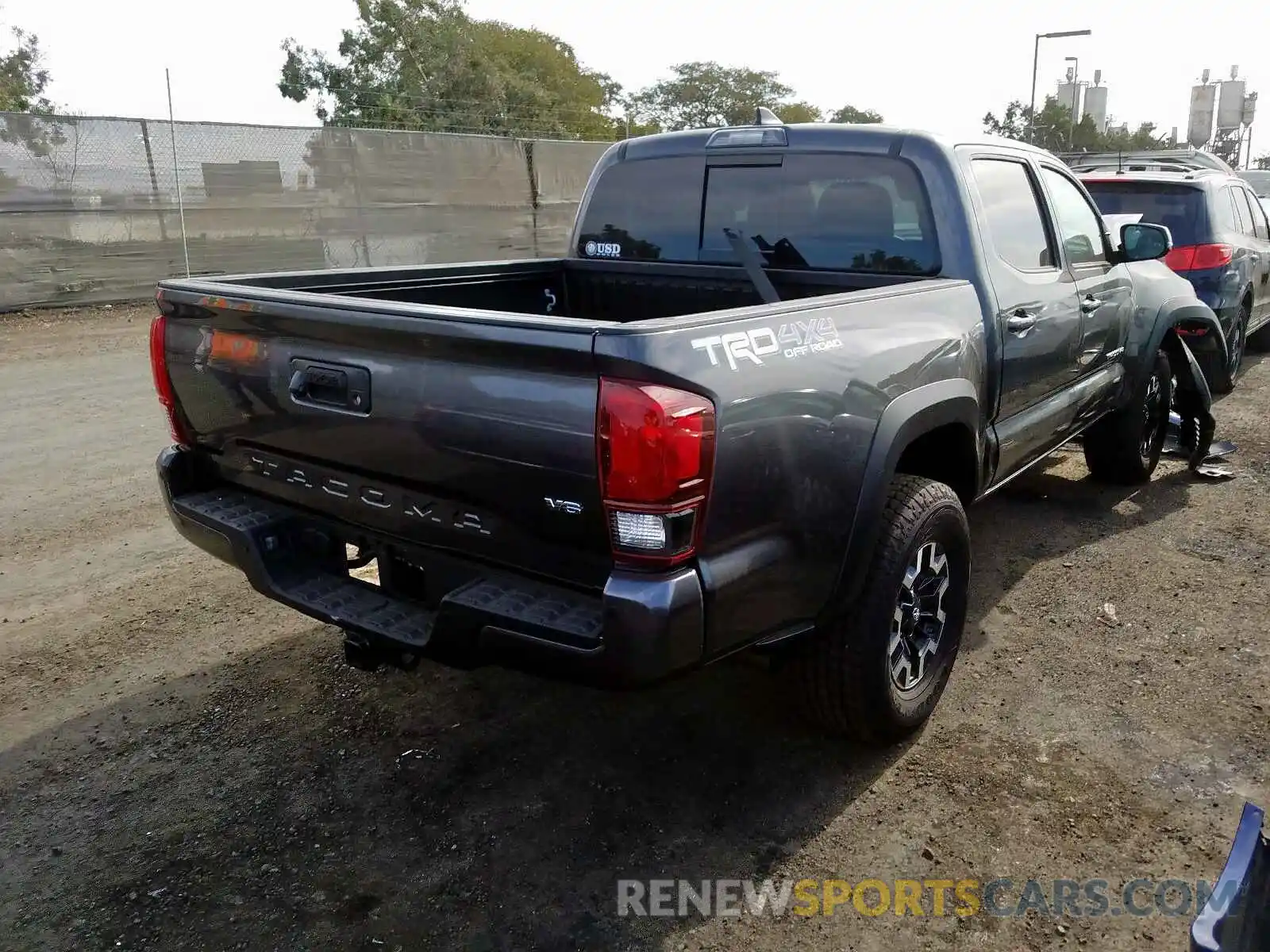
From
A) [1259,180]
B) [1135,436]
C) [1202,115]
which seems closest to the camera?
[1135,436]

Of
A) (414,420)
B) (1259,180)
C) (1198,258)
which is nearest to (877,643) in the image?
(414,420)

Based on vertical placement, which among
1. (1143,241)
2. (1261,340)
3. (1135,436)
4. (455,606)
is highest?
(1143,241)

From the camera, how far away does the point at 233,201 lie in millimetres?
13305

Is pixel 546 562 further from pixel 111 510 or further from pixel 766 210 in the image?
pixel 111 510

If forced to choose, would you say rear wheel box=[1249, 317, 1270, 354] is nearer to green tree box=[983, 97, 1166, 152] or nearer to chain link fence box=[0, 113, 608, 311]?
chain link fence box=[0, 113, 608, 311]

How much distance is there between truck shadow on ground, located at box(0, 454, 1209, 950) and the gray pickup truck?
0.40 m

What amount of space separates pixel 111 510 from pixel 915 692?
437 cm

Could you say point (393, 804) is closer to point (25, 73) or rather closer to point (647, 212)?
point (647, 212)

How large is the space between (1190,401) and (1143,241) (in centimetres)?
150

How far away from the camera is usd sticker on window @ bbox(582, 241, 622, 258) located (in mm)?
4379

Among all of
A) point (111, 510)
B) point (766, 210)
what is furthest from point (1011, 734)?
point (111, 510)

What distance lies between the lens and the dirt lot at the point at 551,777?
2.51 m

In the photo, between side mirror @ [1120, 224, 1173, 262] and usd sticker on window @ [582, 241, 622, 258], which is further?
side mirror @ [1120, 224, 1173, 262]

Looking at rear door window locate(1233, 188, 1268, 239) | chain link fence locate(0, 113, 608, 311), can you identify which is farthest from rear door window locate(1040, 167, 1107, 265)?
chain link fence locate(0, 113, 608, 311)
